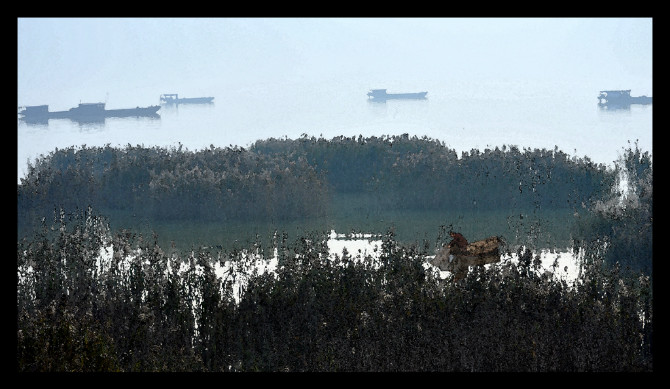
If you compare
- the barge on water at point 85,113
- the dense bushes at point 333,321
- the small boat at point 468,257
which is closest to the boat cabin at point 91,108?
the barge on water at point 85,113

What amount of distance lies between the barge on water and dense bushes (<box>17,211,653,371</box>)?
128 ft

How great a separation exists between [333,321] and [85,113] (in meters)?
44.4

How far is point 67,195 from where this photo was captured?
817 inches

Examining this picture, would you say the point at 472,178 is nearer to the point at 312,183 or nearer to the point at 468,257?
the point at 312,183

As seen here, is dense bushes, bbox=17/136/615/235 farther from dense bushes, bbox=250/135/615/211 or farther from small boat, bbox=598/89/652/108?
small boat, bbox=598/89/652/108

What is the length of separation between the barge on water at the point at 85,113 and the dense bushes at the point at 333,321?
3912cm

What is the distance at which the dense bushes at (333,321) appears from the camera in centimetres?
857

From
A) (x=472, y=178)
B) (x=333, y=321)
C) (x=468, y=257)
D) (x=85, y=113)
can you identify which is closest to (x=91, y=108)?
(x=85, y=113)

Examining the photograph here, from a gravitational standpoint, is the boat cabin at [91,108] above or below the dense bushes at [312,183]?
above

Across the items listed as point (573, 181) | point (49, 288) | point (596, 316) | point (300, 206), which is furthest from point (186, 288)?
point (573, 181)

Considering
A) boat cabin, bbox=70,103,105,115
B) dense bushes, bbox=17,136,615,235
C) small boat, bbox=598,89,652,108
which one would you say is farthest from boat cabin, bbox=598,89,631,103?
boat cabin, bbox=70,103,105,115

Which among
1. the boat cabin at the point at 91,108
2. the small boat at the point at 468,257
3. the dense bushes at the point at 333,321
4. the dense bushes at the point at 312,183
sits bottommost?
the dense bushes at the point at 333,321

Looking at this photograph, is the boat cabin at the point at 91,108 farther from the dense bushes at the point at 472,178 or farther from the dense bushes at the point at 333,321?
the dense bushes at the point at 333,321

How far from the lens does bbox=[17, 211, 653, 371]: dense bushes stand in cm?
857
